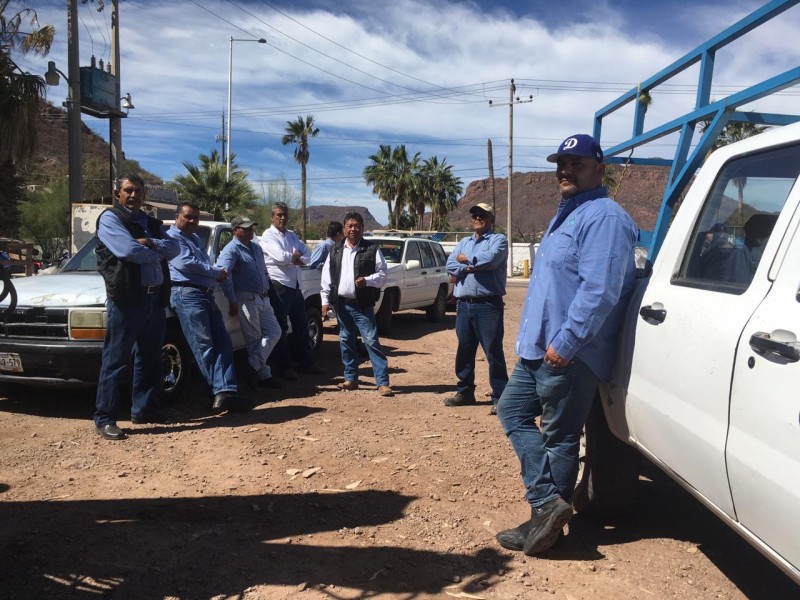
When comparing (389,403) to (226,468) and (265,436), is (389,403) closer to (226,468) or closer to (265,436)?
(265,436)

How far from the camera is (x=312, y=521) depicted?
11.9 ft

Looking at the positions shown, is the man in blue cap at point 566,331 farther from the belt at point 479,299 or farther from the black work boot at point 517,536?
the belt at point 479,299

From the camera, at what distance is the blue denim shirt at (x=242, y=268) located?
20.9 ft

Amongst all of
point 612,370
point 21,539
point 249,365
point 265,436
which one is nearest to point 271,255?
point 249,365

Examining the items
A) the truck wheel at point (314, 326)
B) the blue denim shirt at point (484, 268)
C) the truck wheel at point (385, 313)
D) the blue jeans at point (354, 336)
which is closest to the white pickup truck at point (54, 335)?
the blue jeans at point (354, 336)

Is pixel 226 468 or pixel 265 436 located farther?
pixel 265 436

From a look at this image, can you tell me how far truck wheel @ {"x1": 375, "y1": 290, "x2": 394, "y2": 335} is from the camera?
10.8 metres

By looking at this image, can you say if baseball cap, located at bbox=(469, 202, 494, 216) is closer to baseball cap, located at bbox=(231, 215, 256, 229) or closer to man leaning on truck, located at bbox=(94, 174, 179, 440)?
baseball cap, located at bbox=(231, 215, 256, 229)

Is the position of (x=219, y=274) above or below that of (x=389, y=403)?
above

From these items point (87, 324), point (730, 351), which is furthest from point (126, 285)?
point (730, 351)

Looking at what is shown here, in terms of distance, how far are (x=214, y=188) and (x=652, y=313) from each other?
29.0m

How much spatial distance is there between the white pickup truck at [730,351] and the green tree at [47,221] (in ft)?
127

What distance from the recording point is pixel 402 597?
2.86 meters

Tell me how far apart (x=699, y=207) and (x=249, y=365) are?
4.92 meters
